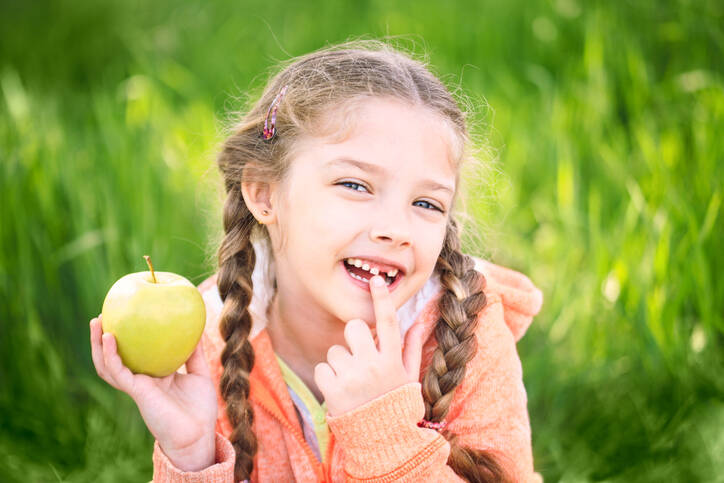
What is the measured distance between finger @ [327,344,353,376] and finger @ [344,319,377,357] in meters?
0.02

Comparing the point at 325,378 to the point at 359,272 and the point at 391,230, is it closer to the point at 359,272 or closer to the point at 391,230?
the point at 359,272

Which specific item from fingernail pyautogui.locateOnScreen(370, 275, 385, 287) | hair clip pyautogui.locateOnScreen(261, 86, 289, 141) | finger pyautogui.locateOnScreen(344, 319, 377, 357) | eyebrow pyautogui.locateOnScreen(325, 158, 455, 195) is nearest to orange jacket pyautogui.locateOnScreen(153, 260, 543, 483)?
finger pyautogui.locateOnScreen(344, 319, 377, 357)

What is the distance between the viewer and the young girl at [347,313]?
151cm

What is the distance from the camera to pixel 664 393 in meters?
Answer: 2.27

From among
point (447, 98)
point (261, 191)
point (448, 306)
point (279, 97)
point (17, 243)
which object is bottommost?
point (17, 243)

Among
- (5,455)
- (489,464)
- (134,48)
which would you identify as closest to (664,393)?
(489,464)

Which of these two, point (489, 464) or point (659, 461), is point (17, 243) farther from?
point (659, 461)

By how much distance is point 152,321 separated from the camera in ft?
4.72

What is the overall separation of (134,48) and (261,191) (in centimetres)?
287

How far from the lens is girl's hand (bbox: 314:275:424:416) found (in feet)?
4.95

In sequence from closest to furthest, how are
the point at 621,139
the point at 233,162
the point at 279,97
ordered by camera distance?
the point at 279,97, the point at 233,162, the point at 621,139

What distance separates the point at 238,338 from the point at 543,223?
1687 mm

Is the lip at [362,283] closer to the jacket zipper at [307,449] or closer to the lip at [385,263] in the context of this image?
the lip at [385,263]

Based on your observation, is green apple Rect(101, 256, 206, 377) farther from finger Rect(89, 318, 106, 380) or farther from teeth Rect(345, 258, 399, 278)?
teeth Rect(345, 258, 399, 278)
